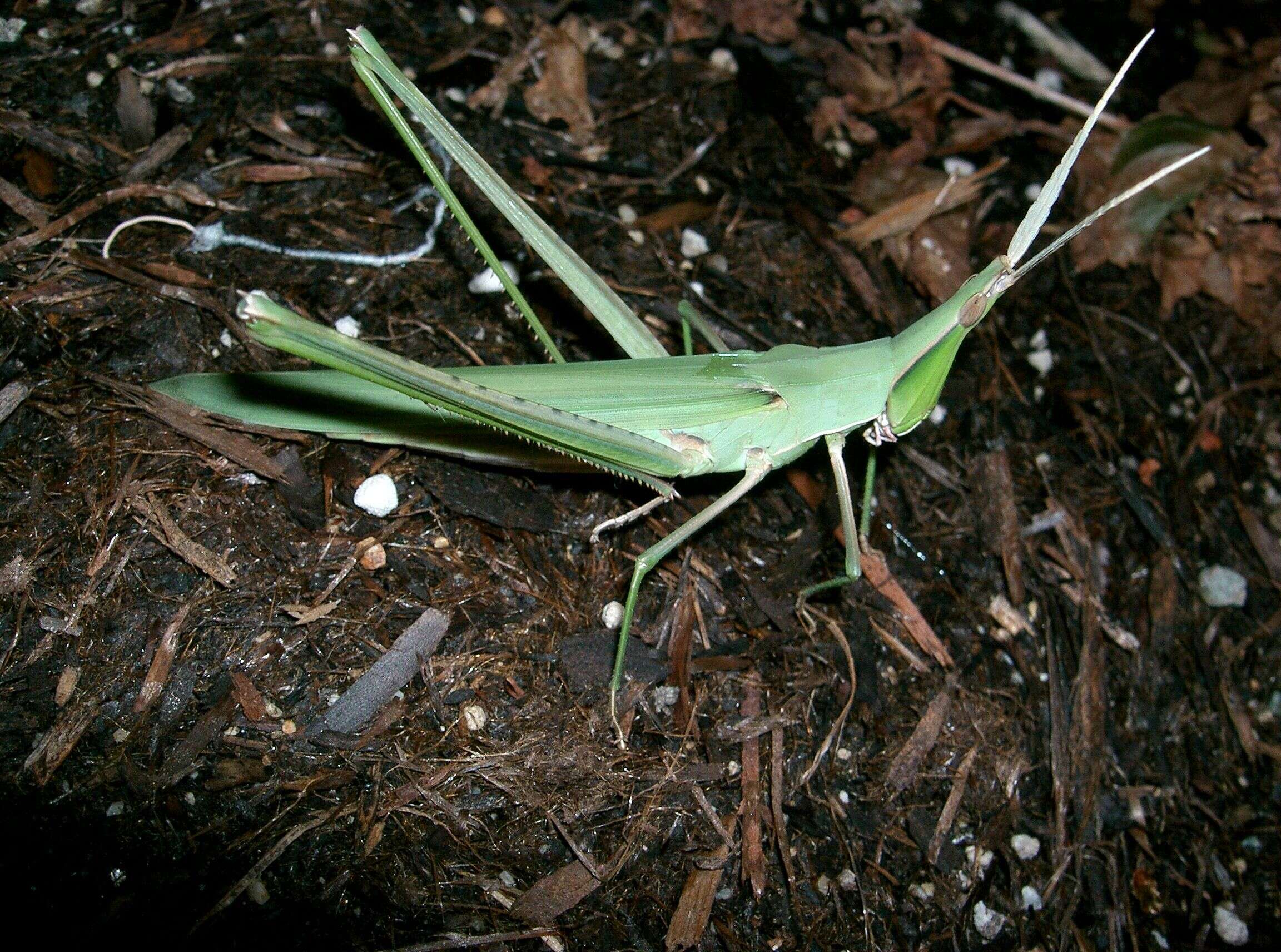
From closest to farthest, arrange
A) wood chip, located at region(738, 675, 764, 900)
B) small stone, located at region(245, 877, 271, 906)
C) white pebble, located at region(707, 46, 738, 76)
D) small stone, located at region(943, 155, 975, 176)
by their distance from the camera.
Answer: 1. small stone, located at region(245, 877, 271, 906)
2. wood chip, located at region(738, 675, 764, 900)
3. white pebble, located at region(707, 46, 738, 76)
4. small stone, located at region(943, 155, 975, 176)

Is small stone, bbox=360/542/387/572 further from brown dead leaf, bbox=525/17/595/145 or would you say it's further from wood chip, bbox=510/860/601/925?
brown dead leaf, bbox=525/17/595/145

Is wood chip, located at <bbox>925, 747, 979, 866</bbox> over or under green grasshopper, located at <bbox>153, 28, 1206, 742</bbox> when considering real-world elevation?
under

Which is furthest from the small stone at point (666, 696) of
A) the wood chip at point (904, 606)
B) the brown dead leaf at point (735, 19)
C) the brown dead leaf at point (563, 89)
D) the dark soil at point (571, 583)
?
the brown dead leaf at point (735, 19)

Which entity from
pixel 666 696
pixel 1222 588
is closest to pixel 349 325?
pixel 666 696

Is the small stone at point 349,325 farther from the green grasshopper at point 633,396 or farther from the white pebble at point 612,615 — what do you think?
the white pebble at point 612,615

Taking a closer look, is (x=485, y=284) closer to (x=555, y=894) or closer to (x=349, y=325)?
(x=349, y=325)

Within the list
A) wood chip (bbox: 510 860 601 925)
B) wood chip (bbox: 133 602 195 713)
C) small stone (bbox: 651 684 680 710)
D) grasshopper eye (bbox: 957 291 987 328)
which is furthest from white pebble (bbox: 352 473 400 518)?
grasshopper eye (bbox: 957 291 987 328)

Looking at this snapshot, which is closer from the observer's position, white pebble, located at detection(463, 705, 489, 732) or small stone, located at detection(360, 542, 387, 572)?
white pebble, located at detection(463, 705, 489, 732)
